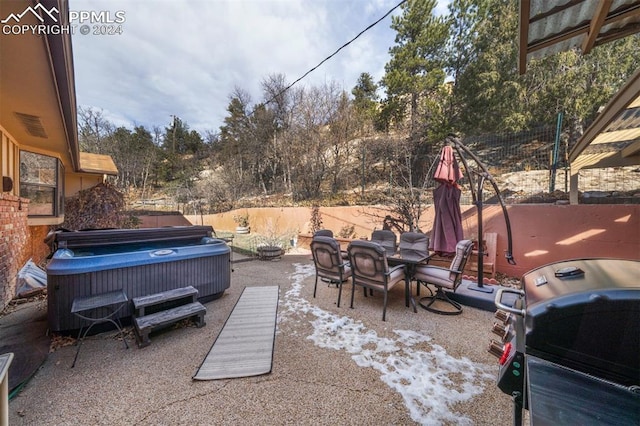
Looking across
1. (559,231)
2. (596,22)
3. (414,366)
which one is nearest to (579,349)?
(414,366)

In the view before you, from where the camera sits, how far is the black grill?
2.67 ft

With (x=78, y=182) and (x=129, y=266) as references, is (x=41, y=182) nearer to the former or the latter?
(x=78, y=182)

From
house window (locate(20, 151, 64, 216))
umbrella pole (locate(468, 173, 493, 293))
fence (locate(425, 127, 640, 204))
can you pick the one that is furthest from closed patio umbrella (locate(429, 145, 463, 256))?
house window (locate(20, 151, 64, 216))

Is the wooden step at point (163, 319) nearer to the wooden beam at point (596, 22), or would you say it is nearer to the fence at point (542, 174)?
the wooden beam at point (596, 22)

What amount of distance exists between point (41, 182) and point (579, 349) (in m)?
8.43

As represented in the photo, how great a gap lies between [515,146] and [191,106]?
2207 cm

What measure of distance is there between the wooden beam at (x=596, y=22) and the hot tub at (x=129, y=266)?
14.2 feet

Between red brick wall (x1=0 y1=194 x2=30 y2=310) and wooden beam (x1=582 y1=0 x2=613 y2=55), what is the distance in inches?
252

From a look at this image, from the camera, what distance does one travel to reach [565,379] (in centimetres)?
89

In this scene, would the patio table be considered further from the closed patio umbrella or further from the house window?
the house window

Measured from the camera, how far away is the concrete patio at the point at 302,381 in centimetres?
168

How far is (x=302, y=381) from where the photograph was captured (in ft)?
6.61

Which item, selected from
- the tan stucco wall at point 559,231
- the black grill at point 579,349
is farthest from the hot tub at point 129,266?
the tan stucco wall at point 559,231

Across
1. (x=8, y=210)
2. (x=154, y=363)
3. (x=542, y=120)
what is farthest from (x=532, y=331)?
(x=542, y=120)
